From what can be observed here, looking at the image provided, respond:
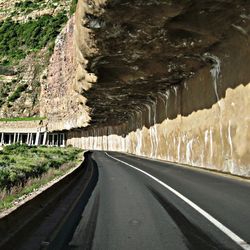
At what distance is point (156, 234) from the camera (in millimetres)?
6688

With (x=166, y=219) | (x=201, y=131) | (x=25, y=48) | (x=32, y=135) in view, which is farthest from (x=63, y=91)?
(x=166, y=219)

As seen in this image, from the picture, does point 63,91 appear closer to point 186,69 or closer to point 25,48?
point 186,69

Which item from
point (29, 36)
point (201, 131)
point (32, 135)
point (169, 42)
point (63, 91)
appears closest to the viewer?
point (169, 42)

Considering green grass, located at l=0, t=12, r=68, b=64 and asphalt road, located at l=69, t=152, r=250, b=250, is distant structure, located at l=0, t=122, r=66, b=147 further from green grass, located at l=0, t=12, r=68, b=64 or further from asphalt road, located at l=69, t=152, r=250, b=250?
asphalt road, located at l=69, t=152, r=250, b=250

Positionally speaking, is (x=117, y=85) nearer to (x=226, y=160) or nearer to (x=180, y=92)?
(x=180, y=92)

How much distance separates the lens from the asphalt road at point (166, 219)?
20.1 feet

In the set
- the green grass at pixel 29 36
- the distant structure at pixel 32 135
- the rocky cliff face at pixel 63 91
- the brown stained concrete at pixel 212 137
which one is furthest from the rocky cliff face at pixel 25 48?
the brown stained concrete at pixel 212 137

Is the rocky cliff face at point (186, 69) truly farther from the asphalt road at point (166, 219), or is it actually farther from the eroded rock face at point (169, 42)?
the asphalt road at point (166, 219)

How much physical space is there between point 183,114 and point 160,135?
7.16 m

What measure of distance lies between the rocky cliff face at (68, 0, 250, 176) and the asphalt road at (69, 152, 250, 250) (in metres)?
5.44

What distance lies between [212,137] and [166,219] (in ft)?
43.5

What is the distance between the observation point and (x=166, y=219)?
312 inches

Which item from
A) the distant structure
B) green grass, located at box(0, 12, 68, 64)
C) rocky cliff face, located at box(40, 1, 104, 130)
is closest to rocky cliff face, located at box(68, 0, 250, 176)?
rocky cliff face, located at box(40, 1, 104, 130)

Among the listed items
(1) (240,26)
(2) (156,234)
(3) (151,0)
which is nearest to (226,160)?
(1) (240,26)
